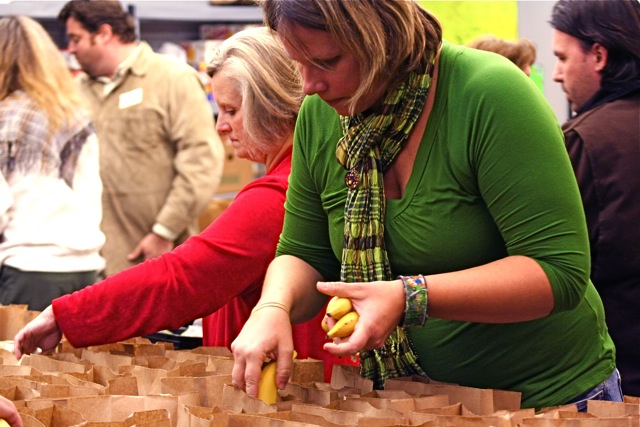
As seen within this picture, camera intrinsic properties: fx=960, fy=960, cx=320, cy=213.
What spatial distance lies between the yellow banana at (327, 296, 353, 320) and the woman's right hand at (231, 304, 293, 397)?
7.2 inches

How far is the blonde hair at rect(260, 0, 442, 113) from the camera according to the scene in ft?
4.40

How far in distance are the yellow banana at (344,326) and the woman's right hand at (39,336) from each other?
2.62 ft

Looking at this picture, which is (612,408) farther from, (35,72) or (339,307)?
(35,72)

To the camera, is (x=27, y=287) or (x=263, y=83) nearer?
(x=263, y=83)

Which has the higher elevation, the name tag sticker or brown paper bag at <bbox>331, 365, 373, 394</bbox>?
brown paper bag at <bbox>331, 365, 373, 394</bbox>

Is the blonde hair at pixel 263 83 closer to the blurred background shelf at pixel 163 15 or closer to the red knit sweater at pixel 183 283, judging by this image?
the red knit sweater at pixel 183 283

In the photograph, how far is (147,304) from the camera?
1856 mm

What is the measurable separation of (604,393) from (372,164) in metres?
0.52

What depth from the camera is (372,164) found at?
1.48m

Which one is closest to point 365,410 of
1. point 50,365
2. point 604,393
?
point 604,393

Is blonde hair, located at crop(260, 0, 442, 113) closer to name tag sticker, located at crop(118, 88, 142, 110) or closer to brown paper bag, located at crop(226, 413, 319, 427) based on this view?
brown paper bag, located at crop(226, 413, 319, 427)

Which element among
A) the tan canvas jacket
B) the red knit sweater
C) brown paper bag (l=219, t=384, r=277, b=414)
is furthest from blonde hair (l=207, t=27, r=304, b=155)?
the tan canvas jacket

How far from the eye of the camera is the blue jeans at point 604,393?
148 centimetres

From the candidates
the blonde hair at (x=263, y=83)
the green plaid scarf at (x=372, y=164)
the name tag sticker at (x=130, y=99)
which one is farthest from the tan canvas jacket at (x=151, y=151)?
the green plaid scarf at (x=372, y=164)
